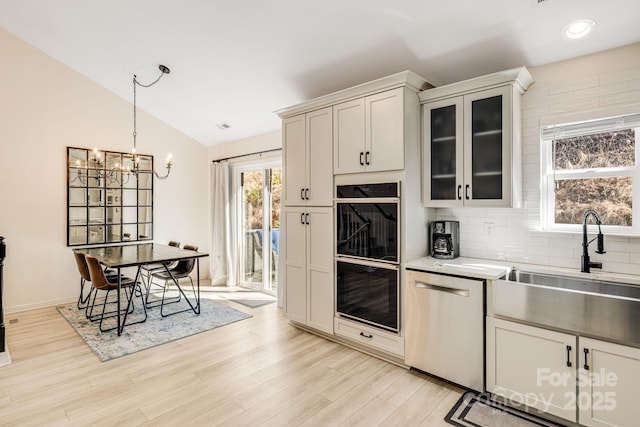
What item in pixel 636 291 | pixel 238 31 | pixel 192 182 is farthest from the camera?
pixel 192 182

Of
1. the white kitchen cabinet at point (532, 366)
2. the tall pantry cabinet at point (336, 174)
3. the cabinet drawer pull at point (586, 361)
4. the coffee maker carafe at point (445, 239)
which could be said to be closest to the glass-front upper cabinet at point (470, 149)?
the tall pantry cabinet at point (336, 174)

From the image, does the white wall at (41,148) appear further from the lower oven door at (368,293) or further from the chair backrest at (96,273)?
the lower oven door at (368,293)

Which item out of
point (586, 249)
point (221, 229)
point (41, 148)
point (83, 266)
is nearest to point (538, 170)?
point (586, 249)

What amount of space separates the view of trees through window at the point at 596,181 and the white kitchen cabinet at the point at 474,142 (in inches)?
14.3

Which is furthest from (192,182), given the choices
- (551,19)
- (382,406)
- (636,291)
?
(636,291)

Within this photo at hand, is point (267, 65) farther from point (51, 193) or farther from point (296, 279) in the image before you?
point (51, 193)

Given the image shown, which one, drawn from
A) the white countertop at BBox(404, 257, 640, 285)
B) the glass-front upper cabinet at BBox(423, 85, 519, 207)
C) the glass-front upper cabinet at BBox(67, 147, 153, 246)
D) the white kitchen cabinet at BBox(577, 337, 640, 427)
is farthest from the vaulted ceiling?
the white kitchen cabinet at BBox(577, 337, 640, 427)

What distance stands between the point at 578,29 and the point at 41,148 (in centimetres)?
575

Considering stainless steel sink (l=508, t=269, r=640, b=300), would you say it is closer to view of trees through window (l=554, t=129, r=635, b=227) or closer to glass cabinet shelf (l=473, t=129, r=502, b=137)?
view of trees through window (l=554, t=129, r=635, b=227)

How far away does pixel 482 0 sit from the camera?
2260mm

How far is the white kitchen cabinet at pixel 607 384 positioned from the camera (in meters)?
1.84

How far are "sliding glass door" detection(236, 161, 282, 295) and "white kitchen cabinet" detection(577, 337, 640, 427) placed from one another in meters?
3.62

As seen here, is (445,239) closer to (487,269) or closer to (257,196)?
(487,269)

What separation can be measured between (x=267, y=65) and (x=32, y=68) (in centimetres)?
322
